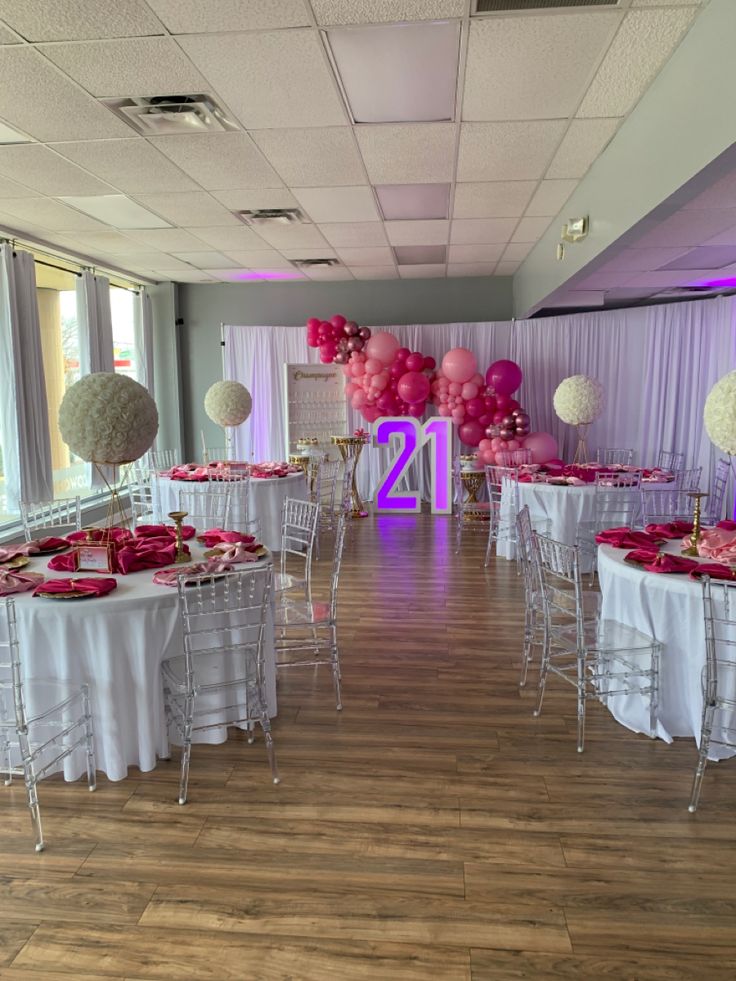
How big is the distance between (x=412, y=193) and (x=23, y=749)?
4.80m

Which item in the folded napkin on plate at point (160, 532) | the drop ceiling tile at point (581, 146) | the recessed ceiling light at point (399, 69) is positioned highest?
the recessed ceiling light at point (399, 69)

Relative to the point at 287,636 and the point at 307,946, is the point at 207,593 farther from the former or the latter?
the point at 287,636

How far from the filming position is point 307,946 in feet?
6.75

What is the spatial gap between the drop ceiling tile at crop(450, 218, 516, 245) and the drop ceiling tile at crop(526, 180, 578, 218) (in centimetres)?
36

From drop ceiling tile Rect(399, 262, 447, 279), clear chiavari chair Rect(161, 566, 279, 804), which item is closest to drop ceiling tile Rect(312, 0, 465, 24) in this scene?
clear chiavari chair Rect(161, 566, 279, 804)

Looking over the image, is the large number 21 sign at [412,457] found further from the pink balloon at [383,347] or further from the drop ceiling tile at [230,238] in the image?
the drop ceiling tile at [230,238]

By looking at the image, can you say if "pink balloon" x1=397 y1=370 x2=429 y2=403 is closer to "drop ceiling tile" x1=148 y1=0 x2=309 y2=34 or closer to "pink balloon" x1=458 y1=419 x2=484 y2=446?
"pink balloon" x1=458 y1=419 x2=484 y2=446

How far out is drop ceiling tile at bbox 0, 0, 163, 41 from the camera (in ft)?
Result: 9.15

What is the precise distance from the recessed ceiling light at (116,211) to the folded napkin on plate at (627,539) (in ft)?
14.9

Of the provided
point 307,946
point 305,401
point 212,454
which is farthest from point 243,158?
point 212,454

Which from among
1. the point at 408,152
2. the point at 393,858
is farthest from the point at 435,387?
the point at 393,858

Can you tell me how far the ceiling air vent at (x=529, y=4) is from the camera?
2.82 m

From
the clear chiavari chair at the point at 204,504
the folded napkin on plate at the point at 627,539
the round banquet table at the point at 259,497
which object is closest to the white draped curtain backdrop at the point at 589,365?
the round banquet table at the point at 259,497

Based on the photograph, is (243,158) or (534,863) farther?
(243,158)
